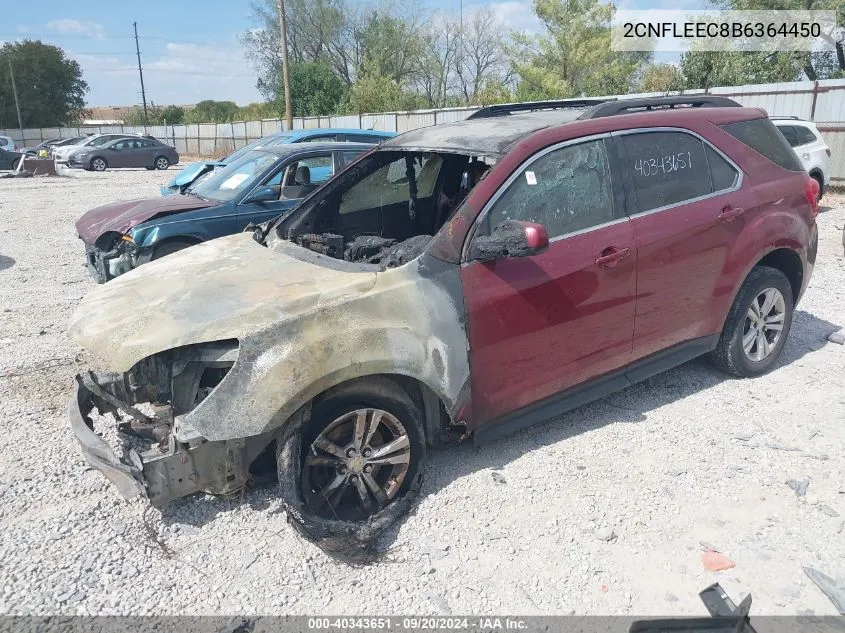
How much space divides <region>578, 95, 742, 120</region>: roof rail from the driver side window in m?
0.33

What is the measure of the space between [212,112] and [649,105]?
59.8 metres

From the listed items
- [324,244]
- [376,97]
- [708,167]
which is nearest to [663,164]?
[708,167]

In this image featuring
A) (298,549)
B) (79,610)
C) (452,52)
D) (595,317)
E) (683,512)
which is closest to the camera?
(79,610)

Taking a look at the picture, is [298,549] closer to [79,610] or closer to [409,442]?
[409,442]

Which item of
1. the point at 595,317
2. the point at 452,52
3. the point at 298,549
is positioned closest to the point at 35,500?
the point at 298,549

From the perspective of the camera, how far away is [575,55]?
111 ft

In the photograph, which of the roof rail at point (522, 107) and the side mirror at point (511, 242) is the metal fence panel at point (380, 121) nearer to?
the roof rail at point (522, 107)

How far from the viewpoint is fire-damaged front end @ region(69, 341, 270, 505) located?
9.06 feet

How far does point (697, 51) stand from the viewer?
86.6ft

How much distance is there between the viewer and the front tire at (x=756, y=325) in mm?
4469

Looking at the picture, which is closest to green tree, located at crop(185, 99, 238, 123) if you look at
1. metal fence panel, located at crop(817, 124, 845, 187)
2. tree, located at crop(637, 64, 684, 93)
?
tree, located at crop(637, 64, 684, 93)

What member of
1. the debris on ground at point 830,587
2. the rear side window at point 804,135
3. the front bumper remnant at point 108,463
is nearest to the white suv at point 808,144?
the rear side window at point 804,135

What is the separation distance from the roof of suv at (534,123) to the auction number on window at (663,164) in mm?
225

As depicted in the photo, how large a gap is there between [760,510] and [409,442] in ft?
5.96
